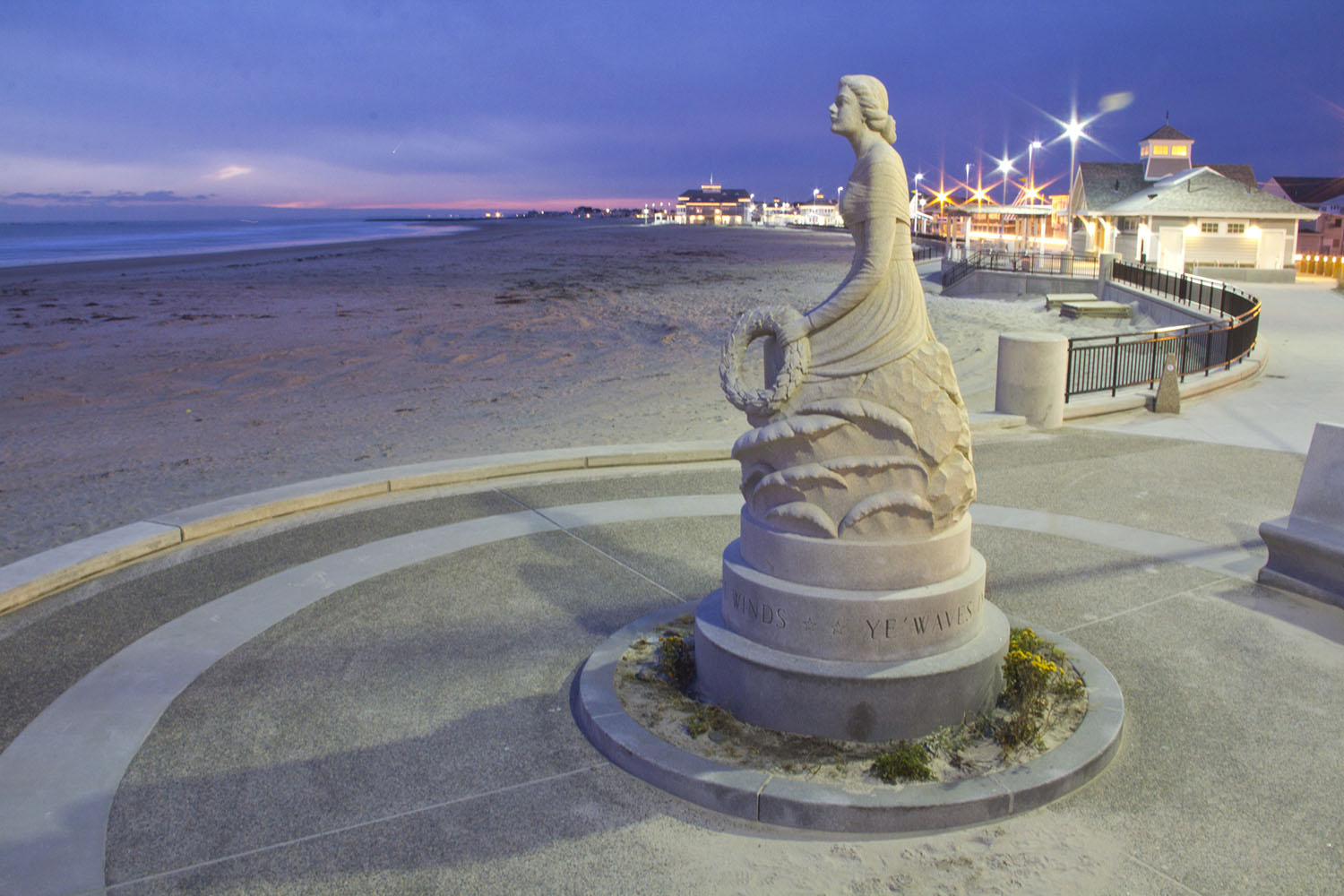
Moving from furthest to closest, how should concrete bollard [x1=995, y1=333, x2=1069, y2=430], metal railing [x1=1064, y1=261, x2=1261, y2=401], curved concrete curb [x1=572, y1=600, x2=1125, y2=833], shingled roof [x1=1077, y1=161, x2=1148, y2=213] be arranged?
shingled roof [x1=1077, y1=161, x2=1148, y2=213]
metal railing [x1=1064, y1=261, x2=1261, y2=401]
concrete bollard [x1=995, y1=333, x2=1069, y2=430]
curved concrete curb [x1=572, y1=600, x2=1125, y2=833]

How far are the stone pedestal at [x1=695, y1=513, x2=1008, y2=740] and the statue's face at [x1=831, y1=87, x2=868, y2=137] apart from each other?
95.7 inches

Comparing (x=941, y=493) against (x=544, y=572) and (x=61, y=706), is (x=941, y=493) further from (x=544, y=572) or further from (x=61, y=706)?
(x=61, y=706)

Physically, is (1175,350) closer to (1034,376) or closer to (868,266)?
(1034,376)

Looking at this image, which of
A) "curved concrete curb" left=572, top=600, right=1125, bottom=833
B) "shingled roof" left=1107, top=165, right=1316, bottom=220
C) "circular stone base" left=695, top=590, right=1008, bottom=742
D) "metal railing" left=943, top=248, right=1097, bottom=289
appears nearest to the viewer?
"curved concrete curb" left=572, top=600, right=1125, bottom=833

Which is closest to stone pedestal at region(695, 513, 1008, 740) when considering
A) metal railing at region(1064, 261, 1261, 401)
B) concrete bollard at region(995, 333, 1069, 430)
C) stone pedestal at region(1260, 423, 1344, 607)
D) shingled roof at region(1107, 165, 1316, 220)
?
stone pedestal at region(1260, 423, 1344, 607)

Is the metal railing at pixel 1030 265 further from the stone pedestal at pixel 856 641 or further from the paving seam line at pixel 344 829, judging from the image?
the paving seam line at pixel 344 829

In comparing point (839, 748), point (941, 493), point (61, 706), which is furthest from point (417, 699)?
point (941, 493)

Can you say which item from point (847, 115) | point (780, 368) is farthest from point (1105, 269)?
point (780, 368)

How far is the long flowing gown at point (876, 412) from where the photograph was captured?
18.0 feet

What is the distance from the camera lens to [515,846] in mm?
4582

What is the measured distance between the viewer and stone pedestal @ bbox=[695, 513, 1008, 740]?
535 centimetres

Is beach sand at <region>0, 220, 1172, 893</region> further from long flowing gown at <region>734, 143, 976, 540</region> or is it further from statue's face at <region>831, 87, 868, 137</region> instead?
statue's face at <region>831, 87, 868, 137</region>

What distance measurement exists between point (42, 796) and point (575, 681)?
2.95 metres

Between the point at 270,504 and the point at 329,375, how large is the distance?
1224cm
